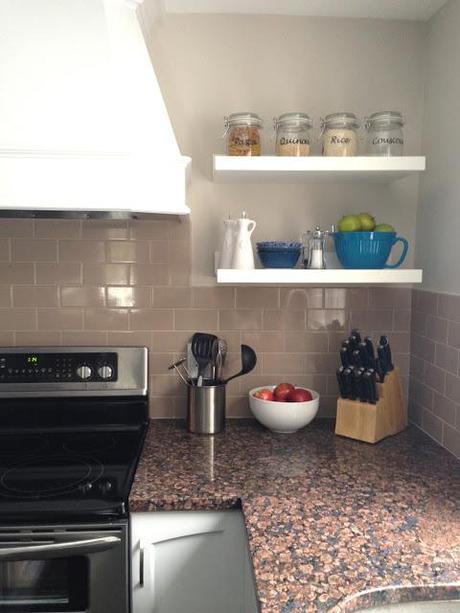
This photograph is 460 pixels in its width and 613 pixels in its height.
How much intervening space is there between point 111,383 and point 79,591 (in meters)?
0.72

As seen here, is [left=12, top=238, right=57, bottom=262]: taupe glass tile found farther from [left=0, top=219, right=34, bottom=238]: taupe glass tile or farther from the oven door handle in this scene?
the oven door handle

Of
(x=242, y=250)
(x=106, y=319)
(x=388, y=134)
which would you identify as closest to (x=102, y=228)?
(x=106, y=319)

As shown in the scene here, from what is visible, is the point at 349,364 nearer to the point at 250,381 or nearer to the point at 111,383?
the point at 250,381

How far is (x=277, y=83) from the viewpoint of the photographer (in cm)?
186

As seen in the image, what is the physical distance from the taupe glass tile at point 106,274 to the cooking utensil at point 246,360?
1.60ft

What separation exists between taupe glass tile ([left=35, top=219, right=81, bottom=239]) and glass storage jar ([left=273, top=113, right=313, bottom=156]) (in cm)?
77

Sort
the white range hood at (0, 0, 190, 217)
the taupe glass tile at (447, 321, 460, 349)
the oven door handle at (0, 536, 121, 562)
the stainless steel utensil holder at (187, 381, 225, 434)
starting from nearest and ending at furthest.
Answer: the oven door handle at (0, 536, 121, 562), the white range hood at (0, 0, 190, 217), the taupe glass tile at (447, 321, 460, 349), the stainless steel utensil holder at (187, 381, 225, 434)

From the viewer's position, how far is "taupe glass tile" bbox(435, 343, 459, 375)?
1560mm

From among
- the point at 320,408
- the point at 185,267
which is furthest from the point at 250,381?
the point at 185,267

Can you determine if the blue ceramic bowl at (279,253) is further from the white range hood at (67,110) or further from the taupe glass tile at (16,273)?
the taupe glass tile at (16,273)

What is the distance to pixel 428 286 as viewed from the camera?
179cm

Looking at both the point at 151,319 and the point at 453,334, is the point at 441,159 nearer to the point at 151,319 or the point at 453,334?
the point at 453,334

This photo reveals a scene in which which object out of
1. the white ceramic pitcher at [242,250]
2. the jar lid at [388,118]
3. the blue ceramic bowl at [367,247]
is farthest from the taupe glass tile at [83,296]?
the jar lid at [388,118]

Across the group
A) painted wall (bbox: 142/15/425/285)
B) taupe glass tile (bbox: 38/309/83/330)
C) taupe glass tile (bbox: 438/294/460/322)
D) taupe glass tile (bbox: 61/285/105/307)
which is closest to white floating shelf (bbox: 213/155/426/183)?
painted wall (bbox: 142/15/425/285)
